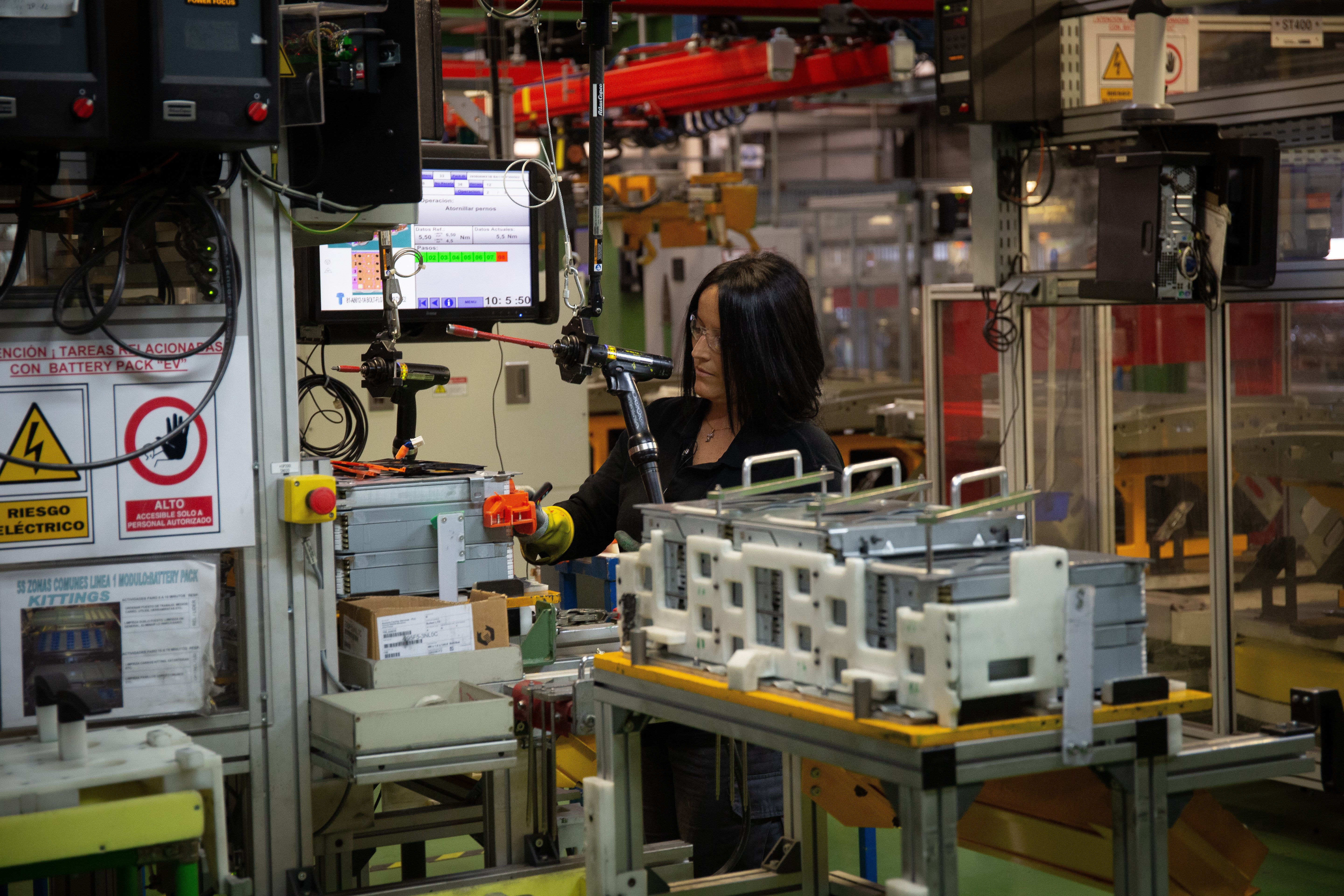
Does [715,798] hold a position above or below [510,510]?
below

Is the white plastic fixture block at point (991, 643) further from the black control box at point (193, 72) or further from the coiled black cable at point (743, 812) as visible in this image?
the black control box at point (193, 72)

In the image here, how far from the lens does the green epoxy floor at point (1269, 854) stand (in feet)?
12.2

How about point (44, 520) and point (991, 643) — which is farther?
point (44, 520)

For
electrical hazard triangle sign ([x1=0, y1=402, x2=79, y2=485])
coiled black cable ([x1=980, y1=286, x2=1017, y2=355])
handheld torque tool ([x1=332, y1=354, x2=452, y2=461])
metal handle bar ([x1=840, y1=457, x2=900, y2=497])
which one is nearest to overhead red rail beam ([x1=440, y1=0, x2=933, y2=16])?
coiled black cable ([x1=980, y1=286, x2=1017, y2=355])

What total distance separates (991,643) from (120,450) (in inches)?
54.9

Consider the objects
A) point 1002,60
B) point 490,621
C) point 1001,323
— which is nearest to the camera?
point 490,621

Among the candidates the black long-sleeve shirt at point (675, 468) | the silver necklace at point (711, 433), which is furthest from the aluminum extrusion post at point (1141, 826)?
the silver necklace at point (711, 433)

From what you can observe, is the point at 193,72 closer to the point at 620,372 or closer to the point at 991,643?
the point at 620,372

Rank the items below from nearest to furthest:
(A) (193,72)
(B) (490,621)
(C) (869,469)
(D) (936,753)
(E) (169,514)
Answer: (D) (936,753)
(C) (869,469)
(A) (193,72)
(E) (169,514)
(B) (490,621)

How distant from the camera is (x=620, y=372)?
2490 millimetres

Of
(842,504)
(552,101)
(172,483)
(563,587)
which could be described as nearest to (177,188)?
(172,483)

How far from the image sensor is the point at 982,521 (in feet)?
5.84

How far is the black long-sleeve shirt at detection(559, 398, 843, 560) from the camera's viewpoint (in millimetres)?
2633

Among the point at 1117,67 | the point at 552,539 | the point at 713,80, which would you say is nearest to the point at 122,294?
the point at 552,539
